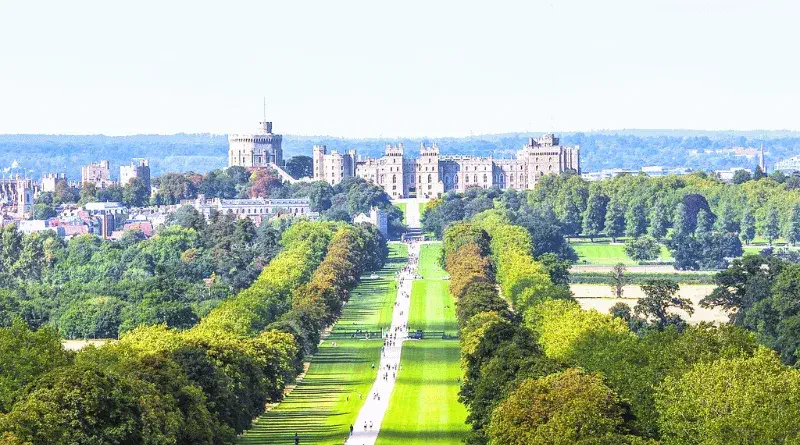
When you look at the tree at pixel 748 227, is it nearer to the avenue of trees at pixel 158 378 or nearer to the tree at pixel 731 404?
the avenue of trees at pixel 158 378

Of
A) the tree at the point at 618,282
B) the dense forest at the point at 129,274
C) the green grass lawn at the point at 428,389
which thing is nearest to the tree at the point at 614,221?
the dense forest at the point at 129,274

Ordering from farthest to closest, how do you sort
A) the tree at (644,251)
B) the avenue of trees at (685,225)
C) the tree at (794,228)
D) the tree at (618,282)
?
the tree at (794,228)
the tree at (644,251)
the avenue of trees at (685,225)
the tree at (618,282)

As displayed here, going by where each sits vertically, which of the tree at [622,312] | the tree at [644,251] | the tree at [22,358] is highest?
the tree at [22,358]

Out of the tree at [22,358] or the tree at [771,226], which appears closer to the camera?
the tree at [22,358]

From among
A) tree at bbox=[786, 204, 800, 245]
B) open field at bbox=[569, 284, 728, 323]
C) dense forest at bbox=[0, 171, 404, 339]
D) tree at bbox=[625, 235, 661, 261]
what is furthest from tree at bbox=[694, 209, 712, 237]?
open field at bbox=[569, 284, 728, 323]

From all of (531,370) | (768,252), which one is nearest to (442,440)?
(531,370)

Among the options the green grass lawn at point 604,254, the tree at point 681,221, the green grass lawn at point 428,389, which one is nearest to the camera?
the green grass lawn at point 428,389

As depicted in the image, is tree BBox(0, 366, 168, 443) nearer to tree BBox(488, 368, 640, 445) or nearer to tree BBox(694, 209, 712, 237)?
tree BBox(488, 368, 640, 445)

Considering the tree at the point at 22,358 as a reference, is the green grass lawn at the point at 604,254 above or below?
below
